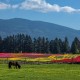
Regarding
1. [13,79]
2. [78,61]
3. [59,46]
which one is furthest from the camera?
[59,46]

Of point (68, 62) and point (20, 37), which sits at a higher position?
point (20, 37)

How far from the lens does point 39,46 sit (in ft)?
526

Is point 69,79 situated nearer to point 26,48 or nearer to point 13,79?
point 13,79

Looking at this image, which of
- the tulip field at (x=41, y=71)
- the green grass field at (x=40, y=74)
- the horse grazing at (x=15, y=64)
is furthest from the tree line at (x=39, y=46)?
the green grass field at (x=40, y=74)

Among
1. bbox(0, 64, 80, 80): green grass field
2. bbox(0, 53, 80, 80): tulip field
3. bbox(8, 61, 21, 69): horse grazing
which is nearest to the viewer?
bbox(0, 64, 80, 80): green grass field

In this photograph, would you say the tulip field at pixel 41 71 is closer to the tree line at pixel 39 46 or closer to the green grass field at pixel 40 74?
the green grass field at pixel 40 74

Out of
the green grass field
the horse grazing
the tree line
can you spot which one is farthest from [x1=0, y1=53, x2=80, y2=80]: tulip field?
the tree line

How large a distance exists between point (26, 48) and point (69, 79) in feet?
413

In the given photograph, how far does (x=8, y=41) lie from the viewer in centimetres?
16712

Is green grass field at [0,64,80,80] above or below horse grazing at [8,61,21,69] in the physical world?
below

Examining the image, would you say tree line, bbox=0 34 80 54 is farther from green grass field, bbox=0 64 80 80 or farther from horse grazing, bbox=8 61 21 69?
green grass field, bbox=0 64 80 80

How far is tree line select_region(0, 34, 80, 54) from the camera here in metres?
146

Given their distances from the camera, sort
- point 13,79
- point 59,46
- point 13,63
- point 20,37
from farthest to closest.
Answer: point 20,37
point 59,46
point 13,63
point 13,79

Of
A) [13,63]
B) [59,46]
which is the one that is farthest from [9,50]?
[13,63]
